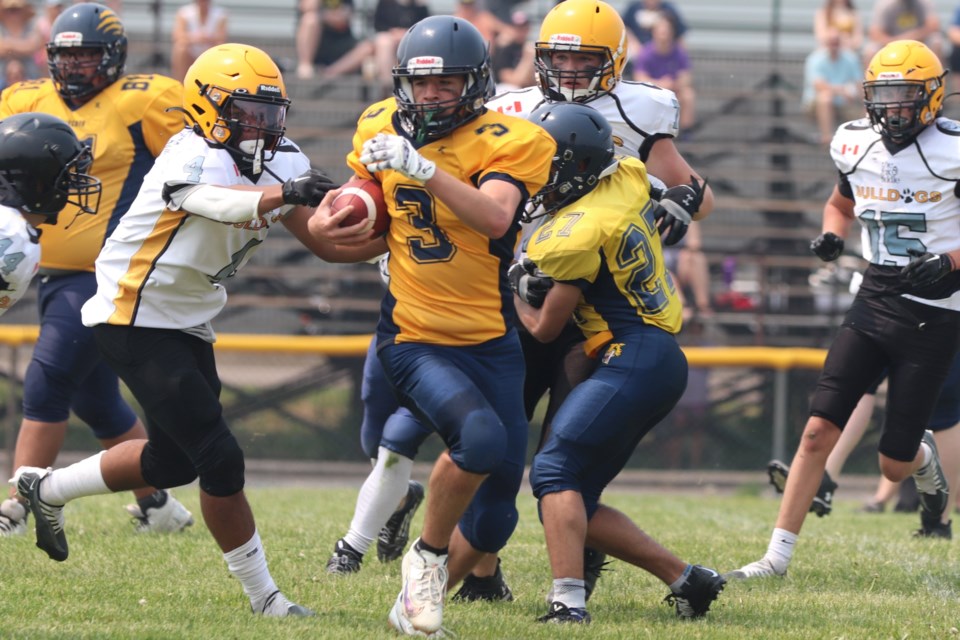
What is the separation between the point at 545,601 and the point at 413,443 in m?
0.85

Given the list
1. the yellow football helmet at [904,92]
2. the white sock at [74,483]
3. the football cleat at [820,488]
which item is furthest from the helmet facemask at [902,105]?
the white sock at [74,483]

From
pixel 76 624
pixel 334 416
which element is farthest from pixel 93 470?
pixel 334 416

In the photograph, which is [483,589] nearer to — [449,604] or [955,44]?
[449,604]

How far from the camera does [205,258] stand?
4719 millimetres

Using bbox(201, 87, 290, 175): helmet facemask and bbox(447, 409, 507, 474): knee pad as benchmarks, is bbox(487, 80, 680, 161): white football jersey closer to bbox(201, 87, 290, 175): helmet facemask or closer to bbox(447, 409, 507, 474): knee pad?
bbox(201, 87, 290, 175): helmet facemask

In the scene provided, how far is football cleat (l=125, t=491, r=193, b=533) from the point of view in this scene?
6.52 m

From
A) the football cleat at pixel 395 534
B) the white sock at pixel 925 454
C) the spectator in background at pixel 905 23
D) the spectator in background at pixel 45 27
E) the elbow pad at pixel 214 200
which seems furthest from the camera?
the spectator in background at pixel 905 23

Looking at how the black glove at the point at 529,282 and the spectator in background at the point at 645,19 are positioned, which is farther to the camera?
the spectator in background at the point at 645,19

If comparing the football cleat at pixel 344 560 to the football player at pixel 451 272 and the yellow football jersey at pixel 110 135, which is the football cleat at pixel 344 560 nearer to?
the football player at pixel 451 272

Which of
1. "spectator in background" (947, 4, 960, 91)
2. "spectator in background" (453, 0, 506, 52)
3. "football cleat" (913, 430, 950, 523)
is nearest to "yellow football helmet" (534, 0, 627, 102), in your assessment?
"football cleat" (913, 430, 950, 523)

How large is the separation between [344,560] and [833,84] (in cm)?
961

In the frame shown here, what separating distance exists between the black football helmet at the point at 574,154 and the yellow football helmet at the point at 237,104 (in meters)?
0.91

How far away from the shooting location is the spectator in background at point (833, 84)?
44.7ft

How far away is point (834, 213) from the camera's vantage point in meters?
6.40
